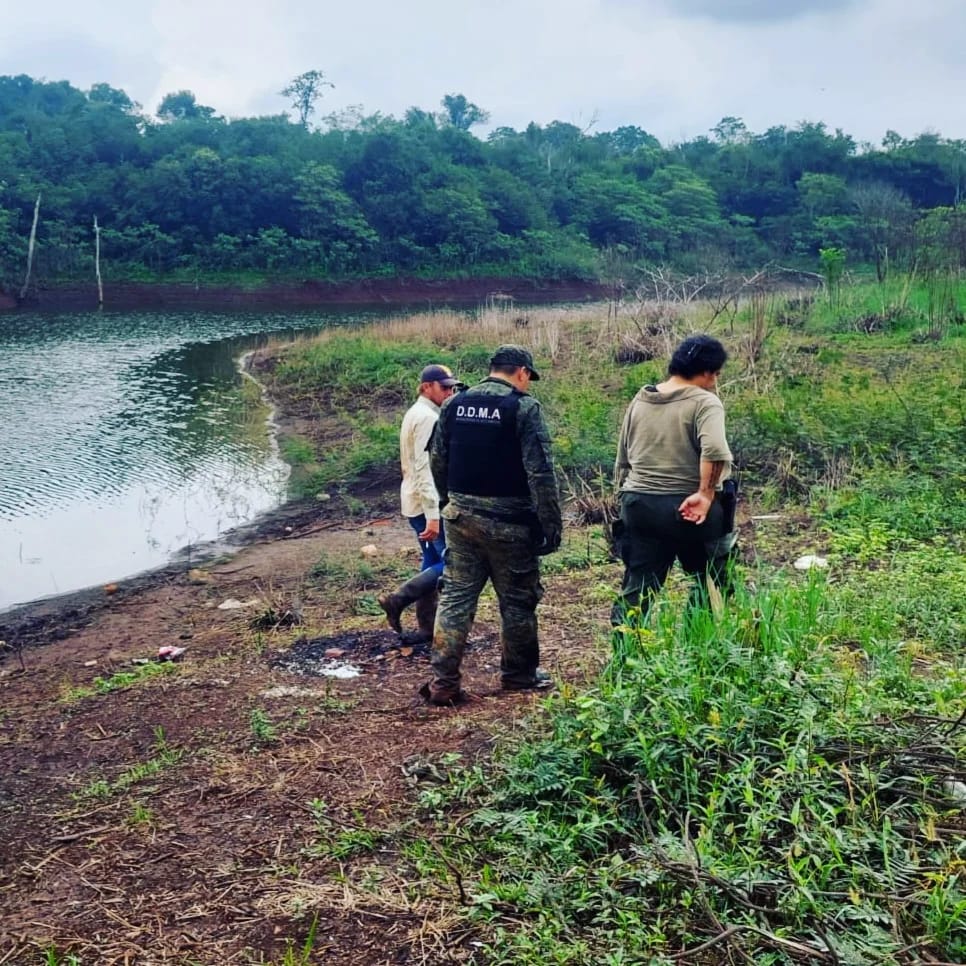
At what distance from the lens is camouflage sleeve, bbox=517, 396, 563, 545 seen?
13.9ft

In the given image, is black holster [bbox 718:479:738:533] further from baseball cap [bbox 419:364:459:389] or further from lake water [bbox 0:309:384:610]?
lake water [bbox 0:309:384:610]

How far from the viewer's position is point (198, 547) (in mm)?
9570

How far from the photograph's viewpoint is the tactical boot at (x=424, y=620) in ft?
18.5

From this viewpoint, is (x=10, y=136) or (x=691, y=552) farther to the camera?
(x=10, y=136)

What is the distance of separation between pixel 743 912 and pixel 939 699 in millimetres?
1100

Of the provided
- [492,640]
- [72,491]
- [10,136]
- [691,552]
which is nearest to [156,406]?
[72,491]

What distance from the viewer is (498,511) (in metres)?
4.33

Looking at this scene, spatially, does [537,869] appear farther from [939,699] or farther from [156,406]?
[156,406]

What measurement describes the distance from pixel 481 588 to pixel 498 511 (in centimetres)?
40

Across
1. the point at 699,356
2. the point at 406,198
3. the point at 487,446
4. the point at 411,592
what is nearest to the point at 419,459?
the point at 411,592

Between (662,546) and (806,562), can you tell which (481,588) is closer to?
(662,546)

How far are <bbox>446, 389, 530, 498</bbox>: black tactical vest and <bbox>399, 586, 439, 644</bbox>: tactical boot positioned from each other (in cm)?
141

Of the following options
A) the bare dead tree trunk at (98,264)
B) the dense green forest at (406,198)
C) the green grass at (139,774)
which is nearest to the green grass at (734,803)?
the green grass at (139,774)

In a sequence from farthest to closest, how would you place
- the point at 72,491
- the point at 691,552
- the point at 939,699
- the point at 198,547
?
the point at 72,491
the point at 198,547
the point at 691,552
the point at 939,699
